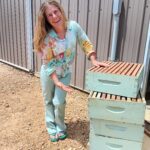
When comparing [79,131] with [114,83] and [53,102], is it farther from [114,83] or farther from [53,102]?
[114,83]

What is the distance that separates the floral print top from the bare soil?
0.82 meters

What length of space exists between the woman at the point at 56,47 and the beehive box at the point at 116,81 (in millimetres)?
279

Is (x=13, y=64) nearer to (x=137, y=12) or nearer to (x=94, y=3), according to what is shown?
(x=94, y=3)

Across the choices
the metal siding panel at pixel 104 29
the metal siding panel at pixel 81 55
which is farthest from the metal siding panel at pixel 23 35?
the metal siding panel at pixel 104 29

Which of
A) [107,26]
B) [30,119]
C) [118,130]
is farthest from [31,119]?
[107,26]

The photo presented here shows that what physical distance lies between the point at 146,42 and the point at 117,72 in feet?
4.06

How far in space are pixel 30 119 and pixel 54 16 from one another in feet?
5.14

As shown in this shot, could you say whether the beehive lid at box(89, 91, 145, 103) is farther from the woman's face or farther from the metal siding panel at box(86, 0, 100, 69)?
the metal siding panel at box(86, 0, 100, 69)

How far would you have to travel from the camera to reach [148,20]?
3.44 metres

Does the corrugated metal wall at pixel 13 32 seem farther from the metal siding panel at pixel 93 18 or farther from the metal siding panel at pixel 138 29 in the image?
the metal siding panel at pixel 138 29

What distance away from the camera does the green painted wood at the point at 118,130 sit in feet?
8.02

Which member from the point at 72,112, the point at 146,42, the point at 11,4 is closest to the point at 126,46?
the point at 146,42

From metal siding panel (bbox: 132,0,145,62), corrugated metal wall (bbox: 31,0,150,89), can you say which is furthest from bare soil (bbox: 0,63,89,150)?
metal siding panel (bbox: 132,0,145,62)

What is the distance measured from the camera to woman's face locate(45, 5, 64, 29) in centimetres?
268
